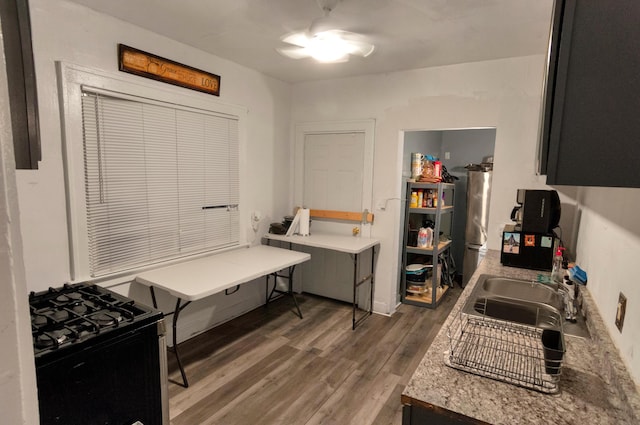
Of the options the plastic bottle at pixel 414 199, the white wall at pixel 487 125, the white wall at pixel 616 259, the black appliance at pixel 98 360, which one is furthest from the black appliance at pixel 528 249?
the black appliance at pixel 98 360

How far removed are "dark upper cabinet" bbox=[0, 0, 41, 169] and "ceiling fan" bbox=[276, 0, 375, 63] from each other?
4.71 feet

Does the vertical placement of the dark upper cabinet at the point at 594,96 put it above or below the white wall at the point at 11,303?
above

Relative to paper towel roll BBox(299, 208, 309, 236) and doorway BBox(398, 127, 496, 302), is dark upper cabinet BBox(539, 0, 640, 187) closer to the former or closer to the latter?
paper towel roll BBox(299, 208, 309, 236)

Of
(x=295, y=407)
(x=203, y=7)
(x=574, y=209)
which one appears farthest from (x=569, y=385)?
(x=203, y=7)

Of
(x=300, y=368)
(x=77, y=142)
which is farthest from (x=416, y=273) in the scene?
(x=77, y=142)

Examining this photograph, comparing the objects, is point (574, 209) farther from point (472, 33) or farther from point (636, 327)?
point (636, 327)

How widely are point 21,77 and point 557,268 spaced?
2717 millimetres

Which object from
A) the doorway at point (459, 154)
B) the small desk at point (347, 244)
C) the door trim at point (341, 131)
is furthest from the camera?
the doorway at point (459, 154)

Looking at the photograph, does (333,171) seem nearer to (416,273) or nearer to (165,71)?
(416,273)

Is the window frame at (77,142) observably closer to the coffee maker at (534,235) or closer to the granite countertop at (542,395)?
the granite countertop at (542,395)

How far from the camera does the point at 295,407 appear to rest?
2217 millimetres

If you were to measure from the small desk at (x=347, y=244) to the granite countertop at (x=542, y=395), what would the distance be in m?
2.01

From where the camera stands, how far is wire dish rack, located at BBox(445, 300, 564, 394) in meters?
1.08

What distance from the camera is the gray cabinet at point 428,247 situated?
384 centimetres
